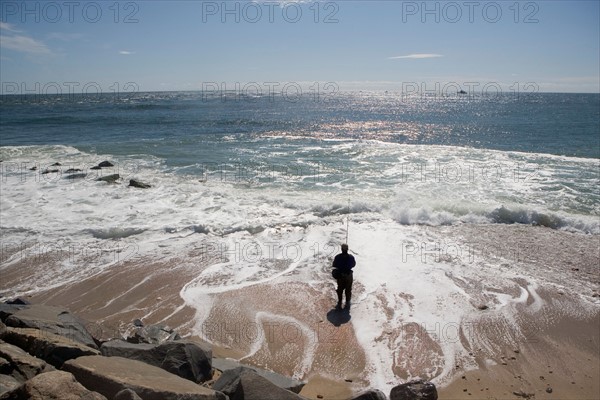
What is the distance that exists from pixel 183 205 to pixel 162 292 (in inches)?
240

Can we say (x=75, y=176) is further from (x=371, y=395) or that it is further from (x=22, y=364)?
(x=371, y=395)

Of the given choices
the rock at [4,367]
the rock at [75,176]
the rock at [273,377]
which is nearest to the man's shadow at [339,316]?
the rock at [273,377]

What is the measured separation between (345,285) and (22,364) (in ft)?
17.3

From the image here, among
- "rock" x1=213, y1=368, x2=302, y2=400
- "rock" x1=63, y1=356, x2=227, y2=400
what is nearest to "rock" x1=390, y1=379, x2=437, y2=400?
"rock" x1=213, y1=368, x2=302, y2=400

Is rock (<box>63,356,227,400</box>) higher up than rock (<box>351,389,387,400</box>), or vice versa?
rock (<box>63,356,227,400</box>)

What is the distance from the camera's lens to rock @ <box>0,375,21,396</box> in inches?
150

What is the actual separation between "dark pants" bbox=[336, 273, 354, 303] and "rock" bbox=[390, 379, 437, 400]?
2694mm

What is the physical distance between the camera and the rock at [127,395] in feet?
12.5

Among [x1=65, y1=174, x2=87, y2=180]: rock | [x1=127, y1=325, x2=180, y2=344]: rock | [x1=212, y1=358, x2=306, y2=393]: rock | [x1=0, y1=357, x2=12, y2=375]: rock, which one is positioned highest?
[x1=65, y1=174, x2=87, y2=180]: rock

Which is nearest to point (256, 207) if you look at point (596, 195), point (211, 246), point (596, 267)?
point (211, 246)

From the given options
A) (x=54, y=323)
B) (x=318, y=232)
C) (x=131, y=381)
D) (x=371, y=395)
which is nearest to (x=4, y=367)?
(x=131, y=381)

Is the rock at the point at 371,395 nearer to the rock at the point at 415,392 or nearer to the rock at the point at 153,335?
the rock at the point at 415,392

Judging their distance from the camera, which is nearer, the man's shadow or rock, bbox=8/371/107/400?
rock, bbox=8/371/107/400

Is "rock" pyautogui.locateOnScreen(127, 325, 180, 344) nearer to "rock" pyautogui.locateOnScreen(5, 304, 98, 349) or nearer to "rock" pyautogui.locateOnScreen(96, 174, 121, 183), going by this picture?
"rock" pyautogui.locateOnScreen(5, 304, 98, 349)
